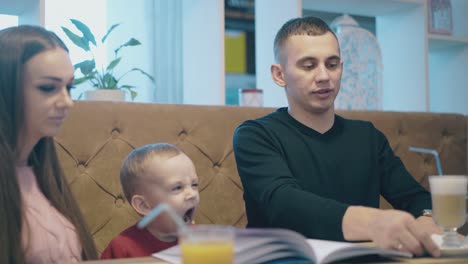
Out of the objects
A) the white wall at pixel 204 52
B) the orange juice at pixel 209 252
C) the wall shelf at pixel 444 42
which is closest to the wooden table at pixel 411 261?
the orange juice at pixel 209 252

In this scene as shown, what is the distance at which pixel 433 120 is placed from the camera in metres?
2.77

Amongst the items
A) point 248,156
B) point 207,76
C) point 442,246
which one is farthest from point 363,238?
point 207,76

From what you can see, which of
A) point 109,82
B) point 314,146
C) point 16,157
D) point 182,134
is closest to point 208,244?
point 16,157

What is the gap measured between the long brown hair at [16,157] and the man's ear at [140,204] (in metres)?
0.28

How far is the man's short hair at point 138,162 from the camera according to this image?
180cm

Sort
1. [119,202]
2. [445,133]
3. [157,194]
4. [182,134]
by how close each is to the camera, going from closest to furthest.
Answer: [157,194] < [119,202] < [182,134] < [445,133]

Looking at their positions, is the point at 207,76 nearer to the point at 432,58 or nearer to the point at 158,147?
the point at 158,147

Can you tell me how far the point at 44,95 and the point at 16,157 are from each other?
16cm

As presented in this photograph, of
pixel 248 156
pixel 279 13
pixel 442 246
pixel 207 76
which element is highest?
pixel 279 13

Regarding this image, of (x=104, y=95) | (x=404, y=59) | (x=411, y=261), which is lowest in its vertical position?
(x=411, y=261)

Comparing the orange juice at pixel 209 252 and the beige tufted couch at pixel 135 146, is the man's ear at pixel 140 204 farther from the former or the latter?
the orange juice at pixel 209 252

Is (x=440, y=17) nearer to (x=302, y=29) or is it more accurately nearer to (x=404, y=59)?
(x=404, y=59)

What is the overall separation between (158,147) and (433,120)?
1426 millimetres

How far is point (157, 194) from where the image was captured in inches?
69.6
